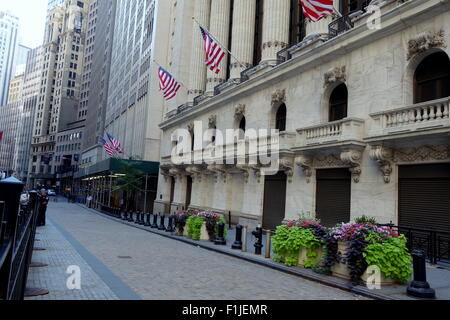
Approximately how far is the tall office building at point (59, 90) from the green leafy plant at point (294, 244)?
120349 mm

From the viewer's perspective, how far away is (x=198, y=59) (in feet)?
124

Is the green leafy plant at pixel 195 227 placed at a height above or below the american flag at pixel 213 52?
below

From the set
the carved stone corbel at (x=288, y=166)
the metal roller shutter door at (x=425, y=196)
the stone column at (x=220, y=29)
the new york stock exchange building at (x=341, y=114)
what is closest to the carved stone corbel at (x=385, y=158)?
the new york stock exchange building at (x=341, y=114)

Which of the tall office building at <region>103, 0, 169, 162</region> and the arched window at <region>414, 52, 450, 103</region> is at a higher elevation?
the tall office building at <region>103, 0, 169, 162</region>

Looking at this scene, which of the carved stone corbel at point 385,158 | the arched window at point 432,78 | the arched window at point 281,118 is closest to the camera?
the arched window at point 432,78

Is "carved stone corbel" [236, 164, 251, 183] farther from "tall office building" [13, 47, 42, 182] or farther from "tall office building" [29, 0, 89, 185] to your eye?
"tall office building" [13, 47, 42, 182]

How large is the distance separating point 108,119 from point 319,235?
258 feet

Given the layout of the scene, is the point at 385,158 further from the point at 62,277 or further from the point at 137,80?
the point at 137,80

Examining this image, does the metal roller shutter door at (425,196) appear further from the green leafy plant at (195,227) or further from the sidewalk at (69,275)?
the sidewalk at (69,275)

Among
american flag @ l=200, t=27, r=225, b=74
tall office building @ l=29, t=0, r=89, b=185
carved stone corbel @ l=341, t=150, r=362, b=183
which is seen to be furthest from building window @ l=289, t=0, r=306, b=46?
tall office building @ l=29, t=0, r=89, b=185

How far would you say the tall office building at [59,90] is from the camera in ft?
422

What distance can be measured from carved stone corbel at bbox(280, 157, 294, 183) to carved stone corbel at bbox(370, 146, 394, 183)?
19.4 feet

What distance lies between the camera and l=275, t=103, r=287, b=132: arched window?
2362 centimetres

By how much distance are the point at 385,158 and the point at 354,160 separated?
1.50m
